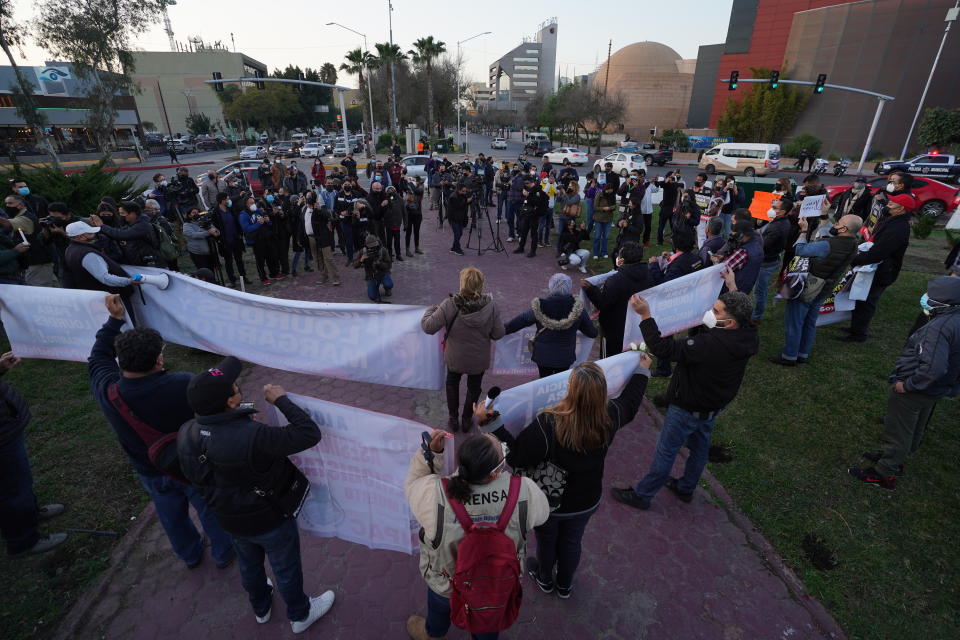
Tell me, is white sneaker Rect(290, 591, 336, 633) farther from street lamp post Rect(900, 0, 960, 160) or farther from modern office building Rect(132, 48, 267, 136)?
modern office building Rect(132, 48, 267, 136)

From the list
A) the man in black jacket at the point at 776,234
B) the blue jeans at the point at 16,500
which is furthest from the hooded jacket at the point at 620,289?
the blue jeans at the point at 16,500

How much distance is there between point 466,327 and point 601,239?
327 inches

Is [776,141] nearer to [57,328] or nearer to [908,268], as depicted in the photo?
[908,268]

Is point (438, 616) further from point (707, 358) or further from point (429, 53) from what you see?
point (429, 53)

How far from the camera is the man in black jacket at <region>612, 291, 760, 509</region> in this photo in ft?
11.2

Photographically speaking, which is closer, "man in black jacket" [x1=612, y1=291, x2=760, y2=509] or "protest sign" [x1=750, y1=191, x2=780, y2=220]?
"man in black jacket" [x1=612, y1=291, x2=760, y2=509]

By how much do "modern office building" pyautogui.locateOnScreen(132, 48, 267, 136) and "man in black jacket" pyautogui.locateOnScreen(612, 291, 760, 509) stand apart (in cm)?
8391

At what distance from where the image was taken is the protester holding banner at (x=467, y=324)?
4461 mm

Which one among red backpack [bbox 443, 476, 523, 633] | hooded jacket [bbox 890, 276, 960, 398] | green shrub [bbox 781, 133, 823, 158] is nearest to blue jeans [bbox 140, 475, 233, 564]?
red backpack [bbox 443, 476, 523, 633]

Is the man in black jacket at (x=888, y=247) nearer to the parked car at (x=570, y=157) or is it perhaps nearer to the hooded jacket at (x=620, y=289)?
the hooded jacket at (x=620, y=289)

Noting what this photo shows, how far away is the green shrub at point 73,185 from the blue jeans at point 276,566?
37.2 feet

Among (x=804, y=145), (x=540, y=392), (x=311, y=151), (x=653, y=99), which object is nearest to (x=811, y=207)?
(x=540, y=392)

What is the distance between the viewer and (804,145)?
127 ft

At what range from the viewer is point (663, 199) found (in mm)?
13008
